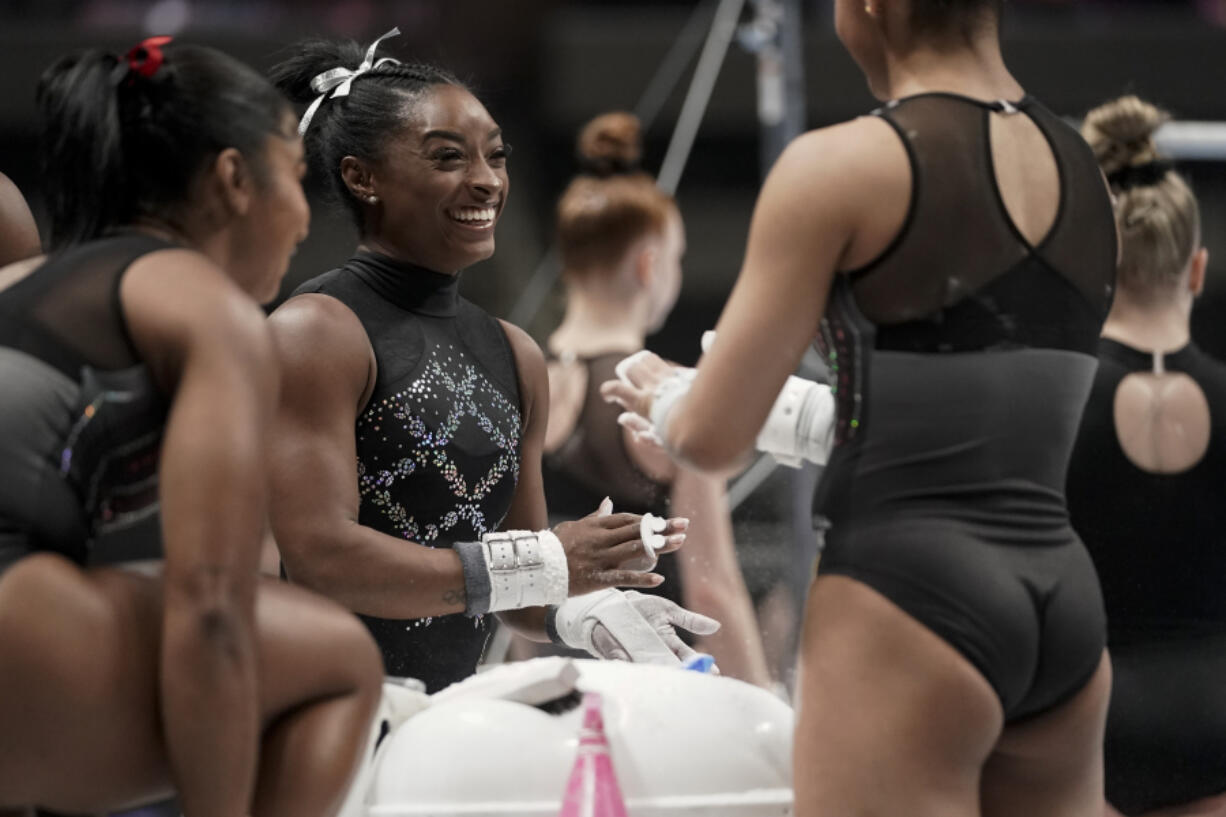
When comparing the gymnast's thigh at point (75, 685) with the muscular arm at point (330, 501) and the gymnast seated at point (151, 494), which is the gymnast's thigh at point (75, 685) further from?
the muscular arm at point (330, 501)

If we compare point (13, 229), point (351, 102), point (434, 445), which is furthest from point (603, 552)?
point (13, 229)

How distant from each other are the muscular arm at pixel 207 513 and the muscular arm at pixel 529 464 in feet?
2.52

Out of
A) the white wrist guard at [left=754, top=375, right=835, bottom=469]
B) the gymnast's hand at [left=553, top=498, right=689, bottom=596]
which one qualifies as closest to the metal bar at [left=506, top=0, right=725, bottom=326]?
the gymnast's hand at [left=553, top=498, right=689, bottom=596]

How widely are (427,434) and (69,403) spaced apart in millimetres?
633

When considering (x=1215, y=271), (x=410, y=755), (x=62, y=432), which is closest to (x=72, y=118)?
(x=62, y=432)

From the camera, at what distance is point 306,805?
134 centimetres

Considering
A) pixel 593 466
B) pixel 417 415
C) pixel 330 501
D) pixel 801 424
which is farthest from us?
pixel 593 466

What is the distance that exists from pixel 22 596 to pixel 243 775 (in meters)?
0.24

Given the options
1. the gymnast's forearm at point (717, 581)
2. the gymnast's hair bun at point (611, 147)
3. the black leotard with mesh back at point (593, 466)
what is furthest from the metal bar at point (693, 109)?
the gymnast's forearm at point (717, 581)

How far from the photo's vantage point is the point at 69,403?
1242 millimetres

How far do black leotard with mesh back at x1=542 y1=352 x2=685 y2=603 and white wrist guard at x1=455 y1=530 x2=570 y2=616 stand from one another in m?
0.80

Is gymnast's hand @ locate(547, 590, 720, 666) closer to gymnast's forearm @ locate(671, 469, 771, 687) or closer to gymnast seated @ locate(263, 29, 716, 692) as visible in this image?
gymnast seated @ locate(263, 29, 716, 692)

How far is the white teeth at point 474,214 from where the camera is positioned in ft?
6.25

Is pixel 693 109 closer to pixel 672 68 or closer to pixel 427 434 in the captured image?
pixel 672 68
